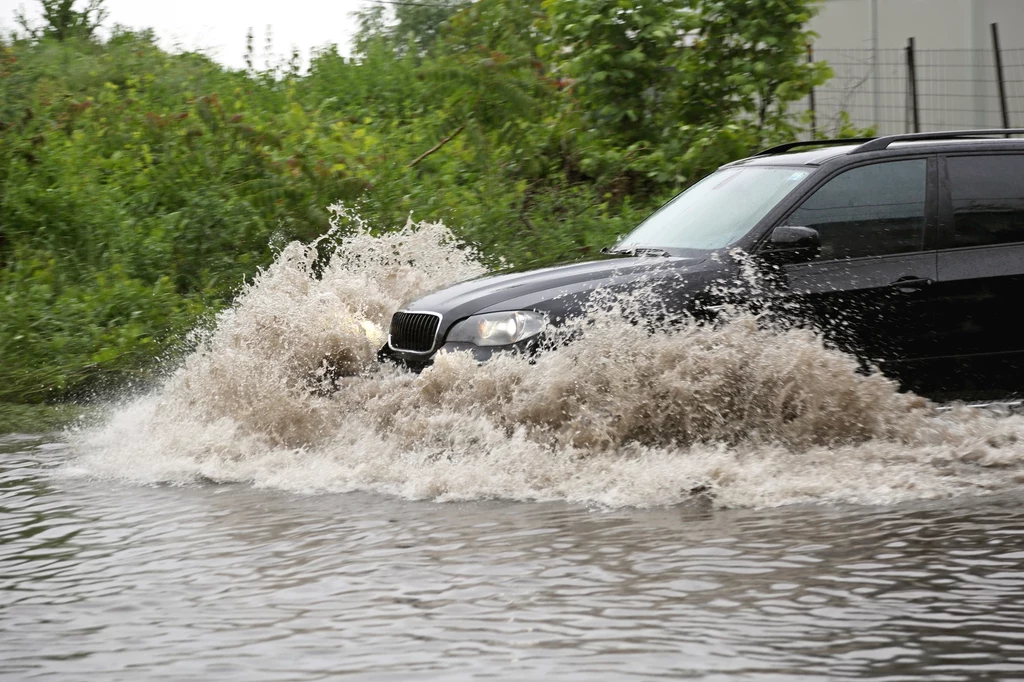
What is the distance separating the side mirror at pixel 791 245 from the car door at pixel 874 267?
0.04 m

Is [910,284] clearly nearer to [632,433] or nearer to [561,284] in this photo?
[632,433]

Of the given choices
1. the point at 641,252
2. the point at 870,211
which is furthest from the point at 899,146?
the point at 641,252

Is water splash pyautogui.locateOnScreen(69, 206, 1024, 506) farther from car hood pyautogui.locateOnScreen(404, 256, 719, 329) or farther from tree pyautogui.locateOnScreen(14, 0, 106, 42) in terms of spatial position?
tree pyautogui.locateOnScreen(14, 0, 106, 42)

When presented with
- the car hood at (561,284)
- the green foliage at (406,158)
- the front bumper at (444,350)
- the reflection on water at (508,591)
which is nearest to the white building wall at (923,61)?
the green foliage at (406,158)

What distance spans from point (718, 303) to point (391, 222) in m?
6.44

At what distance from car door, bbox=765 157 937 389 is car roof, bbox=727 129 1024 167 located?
0.12m

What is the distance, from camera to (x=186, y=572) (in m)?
5.35

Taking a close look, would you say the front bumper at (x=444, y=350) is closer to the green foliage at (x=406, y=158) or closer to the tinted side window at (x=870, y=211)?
the tinted side window at (x=870, y=211)

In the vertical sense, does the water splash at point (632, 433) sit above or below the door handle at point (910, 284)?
below

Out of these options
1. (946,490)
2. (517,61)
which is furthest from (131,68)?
(946,490)

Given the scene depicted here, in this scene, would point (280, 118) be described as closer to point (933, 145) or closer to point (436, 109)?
point (436, 109)

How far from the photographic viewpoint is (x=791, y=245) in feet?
23.7

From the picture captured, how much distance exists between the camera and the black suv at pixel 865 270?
719 cm

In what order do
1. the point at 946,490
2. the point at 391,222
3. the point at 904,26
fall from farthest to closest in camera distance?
the point at 904,26 < the point at 391,222 < the point at 946,490
